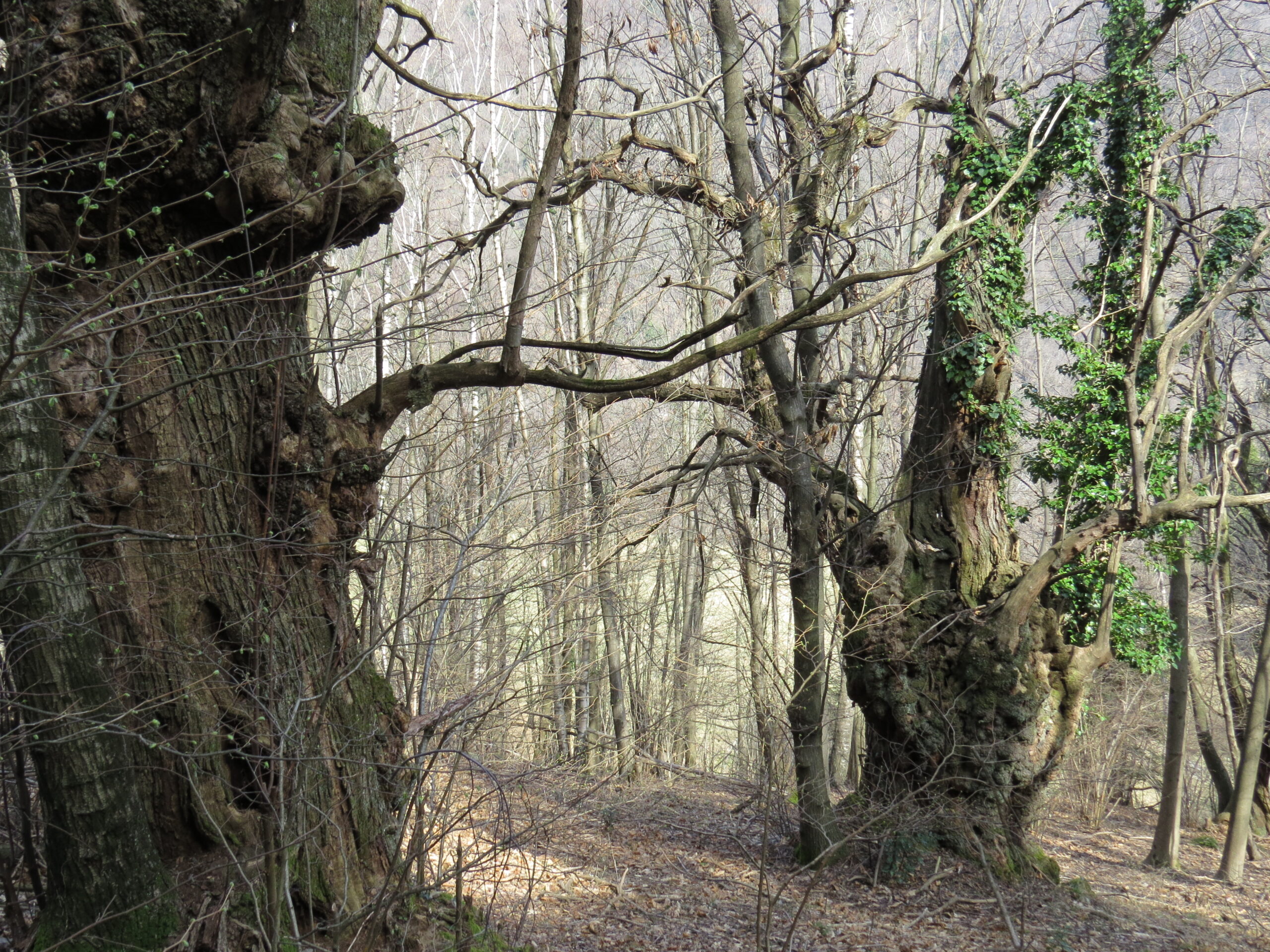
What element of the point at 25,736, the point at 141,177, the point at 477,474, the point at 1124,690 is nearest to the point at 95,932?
the point at 25,736

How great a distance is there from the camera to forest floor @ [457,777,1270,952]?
655 cm

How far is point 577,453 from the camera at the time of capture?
12.5m

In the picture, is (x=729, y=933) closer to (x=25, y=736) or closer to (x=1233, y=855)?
(x=25, y=736)

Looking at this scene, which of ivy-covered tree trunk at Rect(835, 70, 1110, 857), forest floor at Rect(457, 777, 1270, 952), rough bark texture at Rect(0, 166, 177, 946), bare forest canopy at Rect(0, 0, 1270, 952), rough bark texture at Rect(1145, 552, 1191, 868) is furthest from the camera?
rough bark texture at Rect(1145, 552, 1191, 868)

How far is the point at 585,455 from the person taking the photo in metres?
12.5

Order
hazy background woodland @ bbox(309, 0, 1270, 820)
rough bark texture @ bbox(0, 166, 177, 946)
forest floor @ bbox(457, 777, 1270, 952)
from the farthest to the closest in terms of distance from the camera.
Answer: hazy background woodland @ bbox(309, 0, 1270, 820), forest floor @ bbox(457, 777, 1270, 952), rough bark texture @ bbox(0, 166, 177, 946)

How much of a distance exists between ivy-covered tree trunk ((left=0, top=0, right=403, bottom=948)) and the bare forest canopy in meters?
0.03

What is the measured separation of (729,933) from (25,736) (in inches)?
201

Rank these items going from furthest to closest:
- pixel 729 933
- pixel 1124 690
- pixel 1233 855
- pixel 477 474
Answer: pixel 1124 690 < pixel 477 474 < pixel 1233 855 < pixel 729 933

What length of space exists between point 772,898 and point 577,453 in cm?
795

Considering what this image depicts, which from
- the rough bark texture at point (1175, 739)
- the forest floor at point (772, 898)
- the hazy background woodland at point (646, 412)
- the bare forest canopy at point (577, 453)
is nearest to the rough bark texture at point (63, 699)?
the bare forest canopy at point (577, 453)

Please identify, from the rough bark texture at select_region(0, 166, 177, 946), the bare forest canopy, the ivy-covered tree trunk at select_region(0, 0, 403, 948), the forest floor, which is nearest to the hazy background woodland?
the bare forest canopy

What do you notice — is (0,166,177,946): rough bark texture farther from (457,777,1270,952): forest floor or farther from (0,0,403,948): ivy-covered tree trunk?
(457,777,1270,952): forest floor

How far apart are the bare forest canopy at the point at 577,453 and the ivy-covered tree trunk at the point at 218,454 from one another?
0.09ft
